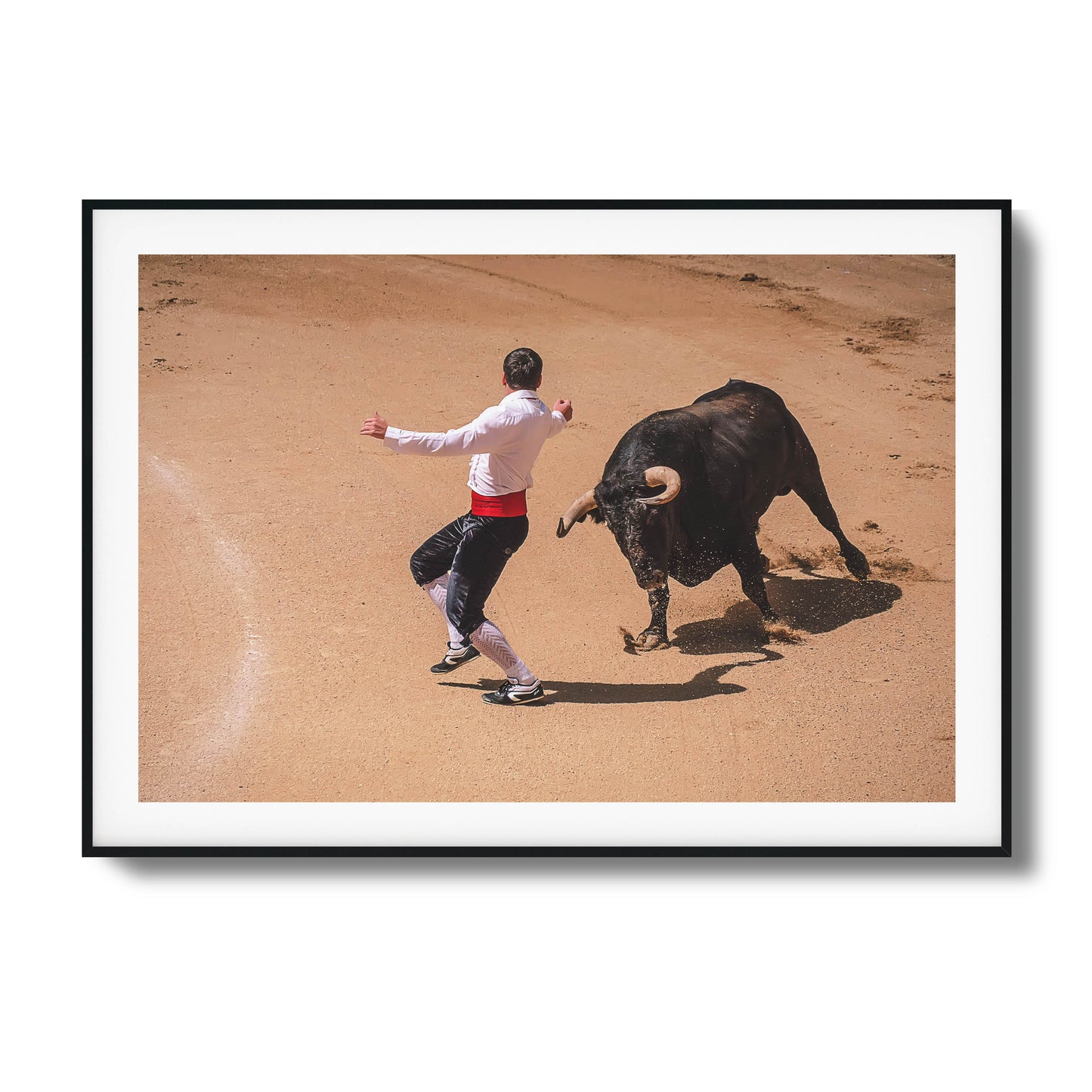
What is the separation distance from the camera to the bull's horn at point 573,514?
3600 mm

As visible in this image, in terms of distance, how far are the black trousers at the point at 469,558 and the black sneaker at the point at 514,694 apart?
0.24 m

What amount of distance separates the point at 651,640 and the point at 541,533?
595 mm

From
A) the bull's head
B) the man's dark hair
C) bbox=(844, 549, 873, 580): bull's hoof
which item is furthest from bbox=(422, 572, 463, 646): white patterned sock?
bbox=(844, 549, 873, 580): bull's hoof

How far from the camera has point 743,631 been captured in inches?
143

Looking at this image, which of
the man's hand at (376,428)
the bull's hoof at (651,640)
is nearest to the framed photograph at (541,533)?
the bull's hoof at (651,640)

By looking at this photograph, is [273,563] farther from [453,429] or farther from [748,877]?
[748,877]

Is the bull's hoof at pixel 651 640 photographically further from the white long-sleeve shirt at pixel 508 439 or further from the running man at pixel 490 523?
the white long-sleeve shirt at pixel 508 439

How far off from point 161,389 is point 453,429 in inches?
43.5

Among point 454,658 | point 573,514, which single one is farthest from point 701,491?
point 454,658

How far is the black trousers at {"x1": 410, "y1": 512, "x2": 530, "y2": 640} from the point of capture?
3.57 metres

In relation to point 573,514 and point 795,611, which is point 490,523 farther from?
point 795,611

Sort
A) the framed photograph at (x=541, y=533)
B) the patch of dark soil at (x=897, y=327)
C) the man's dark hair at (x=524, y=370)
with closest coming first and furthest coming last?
the framed photograph at (x=541, y=533)
the patch of dark soil at (x=897, y=327)
the man's dark hair at (x=524, y=370)
